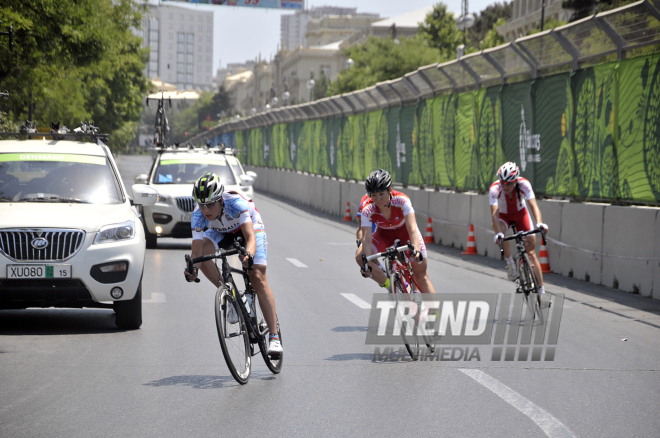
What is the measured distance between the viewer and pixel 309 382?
6605 millimetres

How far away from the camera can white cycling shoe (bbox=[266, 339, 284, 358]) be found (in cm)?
678

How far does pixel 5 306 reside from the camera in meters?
8.33

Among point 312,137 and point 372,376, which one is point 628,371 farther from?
point 312,137

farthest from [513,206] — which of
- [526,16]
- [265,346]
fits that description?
[526,16]

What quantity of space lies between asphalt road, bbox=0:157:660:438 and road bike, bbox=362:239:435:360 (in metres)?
0.21

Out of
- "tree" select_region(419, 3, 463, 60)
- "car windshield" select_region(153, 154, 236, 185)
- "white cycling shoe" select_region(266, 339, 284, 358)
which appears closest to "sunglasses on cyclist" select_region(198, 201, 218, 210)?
"white cycling shoe" select_region(266, 339, 284, 358)

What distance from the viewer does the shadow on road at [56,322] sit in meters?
8.74

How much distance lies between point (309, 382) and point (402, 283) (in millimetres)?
1413

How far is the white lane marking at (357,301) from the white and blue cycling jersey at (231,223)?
373 centimetres

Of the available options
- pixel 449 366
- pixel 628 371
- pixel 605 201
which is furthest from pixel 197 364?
pixel 605 201

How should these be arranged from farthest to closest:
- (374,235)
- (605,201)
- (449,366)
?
1. (605,201)
2. (374,235)
3. (449,366)

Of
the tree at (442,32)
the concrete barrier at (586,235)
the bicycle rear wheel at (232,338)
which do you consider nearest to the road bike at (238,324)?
the bicycle rear wheel at (232,338)

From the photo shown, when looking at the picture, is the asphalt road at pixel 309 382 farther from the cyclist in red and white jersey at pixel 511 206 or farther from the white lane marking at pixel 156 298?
the cyclist in red and white jersey at pixel 511 206

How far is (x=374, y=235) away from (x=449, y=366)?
72.8 inches
